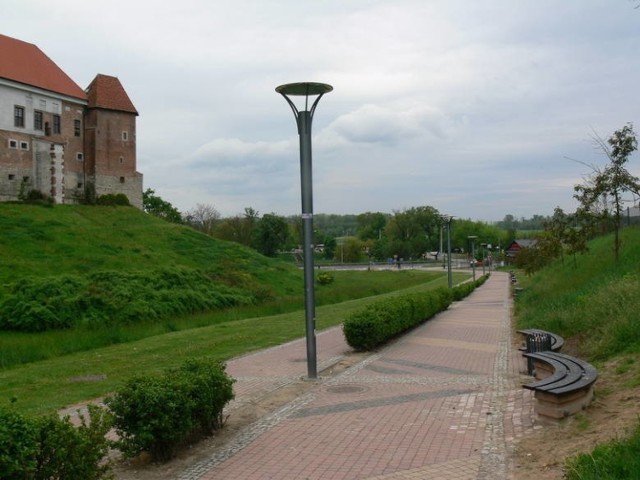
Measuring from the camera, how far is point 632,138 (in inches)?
748

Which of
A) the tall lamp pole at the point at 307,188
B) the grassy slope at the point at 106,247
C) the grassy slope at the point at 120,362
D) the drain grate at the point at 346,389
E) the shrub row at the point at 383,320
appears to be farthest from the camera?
the grassy slope at the point at 106,247

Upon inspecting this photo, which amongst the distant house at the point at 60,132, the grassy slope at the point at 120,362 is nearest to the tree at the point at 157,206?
the distant house at the point at 60,132

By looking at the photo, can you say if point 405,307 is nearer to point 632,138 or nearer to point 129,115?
point 632,138

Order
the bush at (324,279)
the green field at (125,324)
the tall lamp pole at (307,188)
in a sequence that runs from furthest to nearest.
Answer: the bush at (324,279) < the green field at (125,324) < the tall lamp pole at (307,188)

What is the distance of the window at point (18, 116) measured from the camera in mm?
48259

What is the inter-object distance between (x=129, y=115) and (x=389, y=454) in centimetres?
5535

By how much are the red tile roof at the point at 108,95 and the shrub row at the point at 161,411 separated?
53.3 m

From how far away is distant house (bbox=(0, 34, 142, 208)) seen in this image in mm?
48062

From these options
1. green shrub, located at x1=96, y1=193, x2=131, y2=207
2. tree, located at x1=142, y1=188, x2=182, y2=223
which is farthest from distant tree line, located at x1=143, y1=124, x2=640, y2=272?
green shrub, located at x1=96, y1=193, x2=131, y2=207

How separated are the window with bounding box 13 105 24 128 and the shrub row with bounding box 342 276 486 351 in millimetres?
41260

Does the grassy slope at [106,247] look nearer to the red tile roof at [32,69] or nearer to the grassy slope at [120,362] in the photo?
the red tile roof at [32,69]

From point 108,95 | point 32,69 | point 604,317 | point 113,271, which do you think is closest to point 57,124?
point 32,69

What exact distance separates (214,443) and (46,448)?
258 centimetres

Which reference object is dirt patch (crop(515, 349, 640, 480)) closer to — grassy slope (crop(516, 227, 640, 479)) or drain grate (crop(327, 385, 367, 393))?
grassy slope (crop(516, 227, 640, 479))
